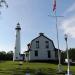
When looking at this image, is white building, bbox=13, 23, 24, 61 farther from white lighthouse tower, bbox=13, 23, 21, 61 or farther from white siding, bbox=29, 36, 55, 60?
white siding, bbox=29, 36, 55, 60

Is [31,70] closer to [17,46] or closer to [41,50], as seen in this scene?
[41,50]

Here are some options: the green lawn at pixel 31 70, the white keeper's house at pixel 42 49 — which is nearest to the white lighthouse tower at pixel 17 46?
the white keeper's house at pixel 42 49

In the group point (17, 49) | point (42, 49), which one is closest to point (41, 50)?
point (42, 49)

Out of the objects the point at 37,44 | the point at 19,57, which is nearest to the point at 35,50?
the point at 37,44

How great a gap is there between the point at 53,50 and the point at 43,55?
2916mm

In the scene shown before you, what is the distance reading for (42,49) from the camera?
200 ft

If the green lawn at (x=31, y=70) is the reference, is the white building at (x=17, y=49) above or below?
above

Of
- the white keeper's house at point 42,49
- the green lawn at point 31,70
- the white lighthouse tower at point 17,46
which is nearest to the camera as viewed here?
the green lawn at point 31,70

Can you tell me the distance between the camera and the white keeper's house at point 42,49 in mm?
60062

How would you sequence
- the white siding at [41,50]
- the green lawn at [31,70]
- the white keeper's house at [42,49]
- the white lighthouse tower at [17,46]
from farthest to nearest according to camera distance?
the white lighthouse tower at [17,46], the white keeper's house at [42,49], the white siding at [41,50], the green lawn at [31,70]

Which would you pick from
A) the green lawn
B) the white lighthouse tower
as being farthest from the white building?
the green lawn

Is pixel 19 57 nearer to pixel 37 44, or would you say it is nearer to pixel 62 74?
pixel 37 44

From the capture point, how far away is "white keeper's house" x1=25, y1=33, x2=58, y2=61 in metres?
60.1

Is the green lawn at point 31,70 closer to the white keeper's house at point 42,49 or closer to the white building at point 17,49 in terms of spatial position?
the white keeper's house at point 42,49
